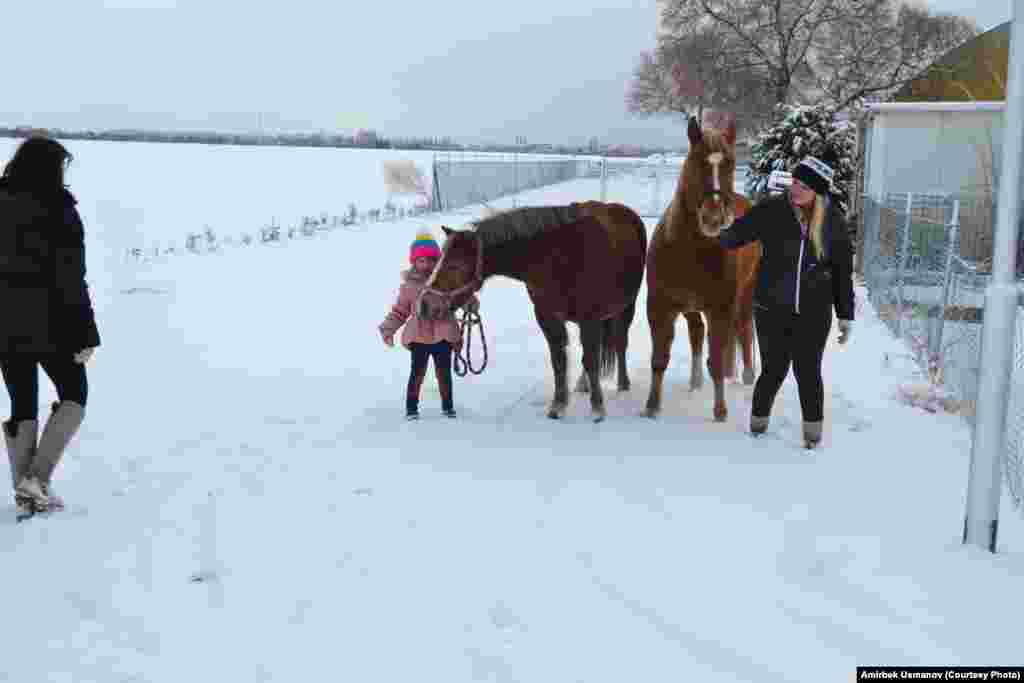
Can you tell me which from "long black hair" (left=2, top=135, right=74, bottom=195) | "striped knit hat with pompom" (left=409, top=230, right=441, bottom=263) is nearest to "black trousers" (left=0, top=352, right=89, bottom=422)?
"long black hair" (left=2, top=135, right=74, bottom=195)

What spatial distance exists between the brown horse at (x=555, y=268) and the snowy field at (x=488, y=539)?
66cm

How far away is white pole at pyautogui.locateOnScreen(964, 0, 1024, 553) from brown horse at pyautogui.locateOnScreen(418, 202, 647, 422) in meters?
2.78

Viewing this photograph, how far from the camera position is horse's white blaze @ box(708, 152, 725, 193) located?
19.3 ft

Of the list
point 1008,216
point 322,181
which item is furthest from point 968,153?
point 322,181

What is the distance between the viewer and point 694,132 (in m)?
5.88

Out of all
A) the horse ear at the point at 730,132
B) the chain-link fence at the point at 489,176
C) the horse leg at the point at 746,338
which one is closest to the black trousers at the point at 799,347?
the horse ear at the point at 730,132

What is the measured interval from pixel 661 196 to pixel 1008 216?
26922mm

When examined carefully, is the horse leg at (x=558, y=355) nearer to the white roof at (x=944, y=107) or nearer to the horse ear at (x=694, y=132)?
the horse ear at (x=694, y=132)

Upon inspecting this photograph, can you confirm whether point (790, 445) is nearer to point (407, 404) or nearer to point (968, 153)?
point (407, 404)

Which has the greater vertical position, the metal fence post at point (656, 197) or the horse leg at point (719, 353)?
the metal fence post at point (656, 197)

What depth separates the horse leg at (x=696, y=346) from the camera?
7.29 m

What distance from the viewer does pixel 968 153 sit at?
18.4 metres

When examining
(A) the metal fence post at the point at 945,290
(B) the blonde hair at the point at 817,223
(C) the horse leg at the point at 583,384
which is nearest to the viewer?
(B) the blonde hair at the point at 817,223

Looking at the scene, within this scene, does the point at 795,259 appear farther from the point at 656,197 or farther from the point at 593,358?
the point at 656,197
